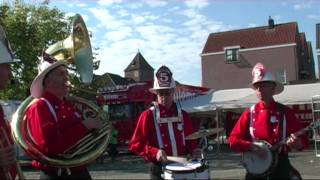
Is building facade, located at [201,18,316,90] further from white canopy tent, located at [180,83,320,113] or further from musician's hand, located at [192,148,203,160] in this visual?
musician's hand, located at [192,148,203,160]

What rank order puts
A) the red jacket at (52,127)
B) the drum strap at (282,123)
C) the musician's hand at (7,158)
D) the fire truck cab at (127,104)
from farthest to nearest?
the fire truck cab at (127,104), the drum strap at (282,123), the red jacket at (52,127), the musician's hand at (7,158)

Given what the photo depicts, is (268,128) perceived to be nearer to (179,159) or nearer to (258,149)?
(258,149)

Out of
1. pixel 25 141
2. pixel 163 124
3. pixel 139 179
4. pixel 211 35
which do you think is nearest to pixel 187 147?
pixel 163 124

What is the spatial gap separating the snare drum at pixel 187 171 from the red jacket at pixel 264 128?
1.96 ft

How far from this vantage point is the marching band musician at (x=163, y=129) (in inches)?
235

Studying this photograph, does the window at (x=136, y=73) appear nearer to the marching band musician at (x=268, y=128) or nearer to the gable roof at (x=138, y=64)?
the gable roof at (x=138, y=64)

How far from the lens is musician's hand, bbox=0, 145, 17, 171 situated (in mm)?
3877

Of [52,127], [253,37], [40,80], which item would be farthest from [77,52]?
[253,37]

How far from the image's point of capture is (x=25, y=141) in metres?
4.72

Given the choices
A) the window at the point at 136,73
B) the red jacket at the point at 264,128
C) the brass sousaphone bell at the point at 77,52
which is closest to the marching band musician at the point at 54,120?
the brass sousaphone bell at the point at 77,52

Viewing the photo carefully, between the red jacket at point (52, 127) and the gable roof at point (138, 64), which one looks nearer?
the red jacket at point (52, 127)

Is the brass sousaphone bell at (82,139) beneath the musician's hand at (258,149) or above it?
above

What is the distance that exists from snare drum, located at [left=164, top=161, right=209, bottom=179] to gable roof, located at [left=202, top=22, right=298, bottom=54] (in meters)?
48.0

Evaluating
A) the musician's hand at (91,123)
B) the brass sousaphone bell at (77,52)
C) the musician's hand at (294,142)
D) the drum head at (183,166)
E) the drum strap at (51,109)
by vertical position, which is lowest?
the drum head at (183,166)
